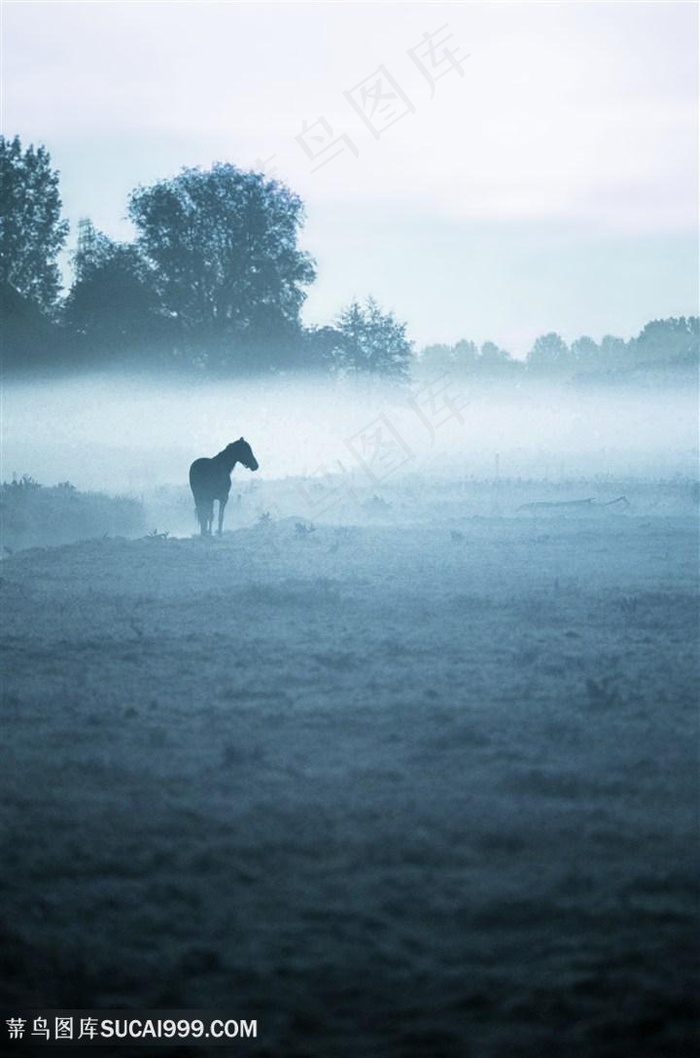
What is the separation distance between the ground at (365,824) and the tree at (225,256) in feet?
89.3

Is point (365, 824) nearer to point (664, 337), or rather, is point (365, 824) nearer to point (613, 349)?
point (664, 337)

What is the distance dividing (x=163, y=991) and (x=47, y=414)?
35.4m

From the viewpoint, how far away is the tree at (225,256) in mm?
36750

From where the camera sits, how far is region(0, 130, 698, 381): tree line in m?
36.8

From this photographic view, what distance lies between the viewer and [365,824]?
17.4 feet

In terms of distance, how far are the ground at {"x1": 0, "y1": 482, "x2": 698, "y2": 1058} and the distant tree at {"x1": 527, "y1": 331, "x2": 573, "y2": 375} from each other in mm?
144385

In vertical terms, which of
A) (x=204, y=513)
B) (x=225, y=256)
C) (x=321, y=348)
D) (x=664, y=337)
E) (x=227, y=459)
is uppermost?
(x=664, y=337)

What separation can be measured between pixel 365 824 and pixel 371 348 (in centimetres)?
3579

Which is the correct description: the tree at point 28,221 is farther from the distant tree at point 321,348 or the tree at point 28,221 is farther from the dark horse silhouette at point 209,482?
the dark horse silhouette at point 209,482

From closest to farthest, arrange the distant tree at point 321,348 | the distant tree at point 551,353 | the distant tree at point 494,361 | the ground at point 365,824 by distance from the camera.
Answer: the ground at point 365,824 < the distant tree at point 321,348 < the distant tree at point 494,361 < the distant tree at point 551,353

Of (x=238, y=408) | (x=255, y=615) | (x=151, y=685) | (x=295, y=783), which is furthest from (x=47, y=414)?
(x=295, y=783)

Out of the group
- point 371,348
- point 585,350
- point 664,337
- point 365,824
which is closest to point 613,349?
point 585,350

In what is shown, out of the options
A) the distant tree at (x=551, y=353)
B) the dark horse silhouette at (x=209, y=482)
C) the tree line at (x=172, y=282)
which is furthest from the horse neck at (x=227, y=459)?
the distant tree at (x=551, y=353)

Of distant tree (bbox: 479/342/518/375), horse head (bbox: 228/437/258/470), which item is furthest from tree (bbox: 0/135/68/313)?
distant tree (bbox: 479/342/518/375)
